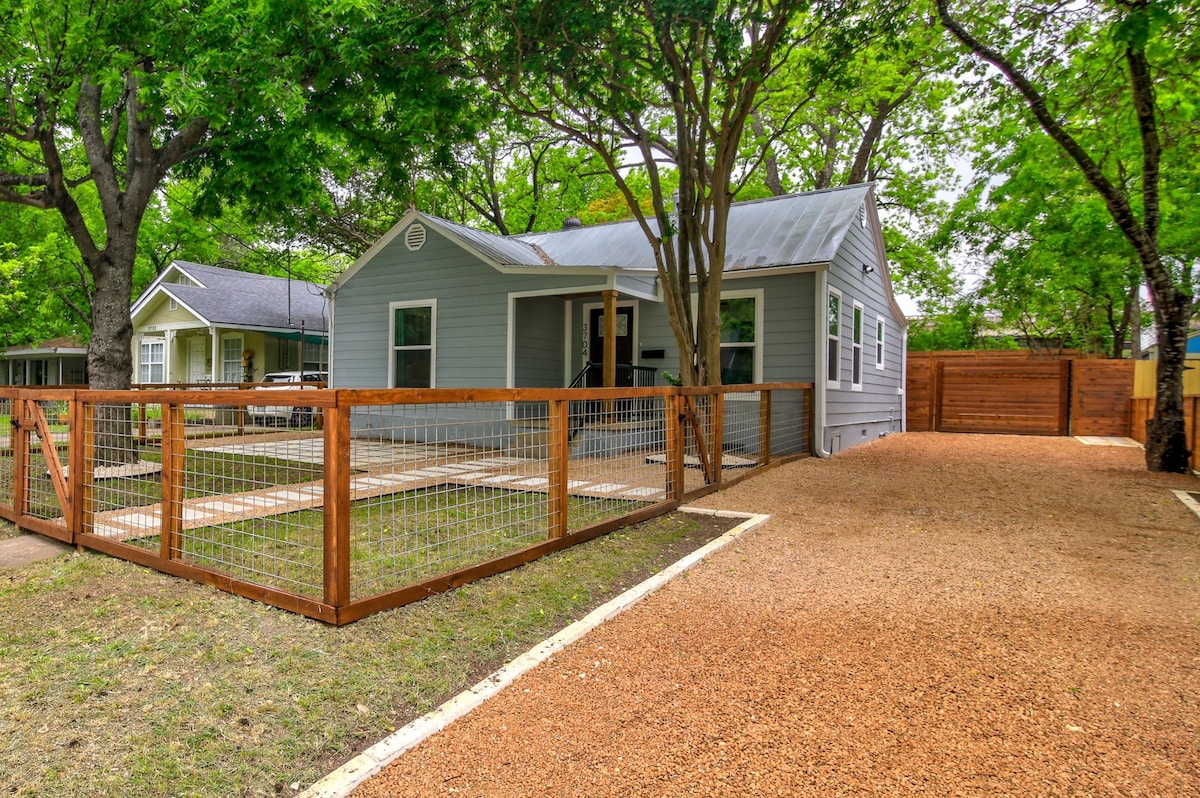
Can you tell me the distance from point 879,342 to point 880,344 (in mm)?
110

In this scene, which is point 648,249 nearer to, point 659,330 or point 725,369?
point 659,330

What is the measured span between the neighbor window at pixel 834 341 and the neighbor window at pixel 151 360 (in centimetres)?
2029

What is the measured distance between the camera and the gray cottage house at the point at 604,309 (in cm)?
930

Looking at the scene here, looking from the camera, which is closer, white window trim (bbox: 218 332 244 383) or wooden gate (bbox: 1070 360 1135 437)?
wooden gate (bbox: 1070 360 1135 437)

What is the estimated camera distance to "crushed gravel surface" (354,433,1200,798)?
6.21 feet

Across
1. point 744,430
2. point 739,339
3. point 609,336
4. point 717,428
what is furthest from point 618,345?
point 717,428

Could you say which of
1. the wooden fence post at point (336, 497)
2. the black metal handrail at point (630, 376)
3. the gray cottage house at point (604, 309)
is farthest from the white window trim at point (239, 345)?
the wooden fence post at point (336, 497)

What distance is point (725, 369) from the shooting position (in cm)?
994

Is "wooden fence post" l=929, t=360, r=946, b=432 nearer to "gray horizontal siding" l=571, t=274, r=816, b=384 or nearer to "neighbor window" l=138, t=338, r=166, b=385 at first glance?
"gray horizontal siding" l=571, t=274, r=816, b=384

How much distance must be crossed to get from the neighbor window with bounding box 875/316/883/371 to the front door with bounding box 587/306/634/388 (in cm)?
554

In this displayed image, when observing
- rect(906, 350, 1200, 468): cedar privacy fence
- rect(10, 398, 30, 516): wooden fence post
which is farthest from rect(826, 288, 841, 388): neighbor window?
rect(10, 398, 30, 516): wooden fence post

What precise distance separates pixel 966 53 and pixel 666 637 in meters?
8.81

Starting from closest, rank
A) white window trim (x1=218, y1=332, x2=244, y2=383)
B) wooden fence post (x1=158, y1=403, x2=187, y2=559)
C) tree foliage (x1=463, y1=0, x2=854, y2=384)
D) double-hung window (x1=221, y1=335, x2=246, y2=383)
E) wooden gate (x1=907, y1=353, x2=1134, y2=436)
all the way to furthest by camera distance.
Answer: wooden fence post (x1=158, y1=403, x2=187, y2=559)
tree foliage (x1=463, y1=0, x2=854, y2=384)
wooden gate (x1=907, y1=353, x2=1134, y2=436)
white window trim (x1=218, y1=332, x2=244, y2=383)
double-hung window (x1=221, y1=335, x2=246, y2=383)

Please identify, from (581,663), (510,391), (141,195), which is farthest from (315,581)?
(141,195)
